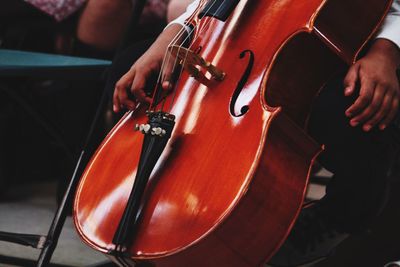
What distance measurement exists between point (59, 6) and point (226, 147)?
866mm

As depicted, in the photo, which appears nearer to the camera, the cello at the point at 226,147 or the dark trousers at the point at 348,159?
the cello at the point at 226,147

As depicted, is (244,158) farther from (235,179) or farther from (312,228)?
(312,228)

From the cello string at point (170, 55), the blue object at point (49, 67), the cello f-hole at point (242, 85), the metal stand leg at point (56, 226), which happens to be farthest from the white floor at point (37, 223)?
the cello f-hole at point (242, 85)

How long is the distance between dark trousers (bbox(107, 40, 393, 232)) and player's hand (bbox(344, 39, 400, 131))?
0.05 meters

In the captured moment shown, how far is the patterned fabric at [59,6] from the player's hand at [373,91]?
836 mm

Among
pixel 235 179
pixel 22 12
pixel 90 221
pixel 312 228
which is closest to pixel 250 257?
pixel 235 179

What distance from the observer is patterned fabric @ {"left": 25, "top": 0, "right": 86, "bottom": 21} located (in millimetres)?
1366

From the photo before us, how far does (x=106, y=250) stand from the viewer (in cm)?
66

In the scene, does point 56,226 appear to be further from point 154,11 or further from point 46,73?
point 154,11

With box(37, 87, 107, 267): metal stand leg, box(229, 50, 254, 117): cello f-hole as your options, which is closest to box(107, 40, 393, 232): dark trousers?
box(229, 50, 254, 117): cello f-hole

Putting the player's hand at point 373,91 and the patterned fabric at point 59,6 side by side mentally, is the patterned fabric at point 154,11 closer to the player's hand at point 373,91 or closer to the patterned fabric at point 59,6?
the patterned fabric at point 59,6

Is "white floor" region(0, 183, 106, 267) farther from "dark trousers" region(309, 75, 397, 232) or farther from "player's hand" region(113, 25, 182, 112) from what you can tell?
"dark trousers" region(309, 75, 397, 232)

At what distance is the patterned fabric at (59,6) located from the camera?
137cm

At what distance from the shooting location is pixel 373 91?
27.5 inches
